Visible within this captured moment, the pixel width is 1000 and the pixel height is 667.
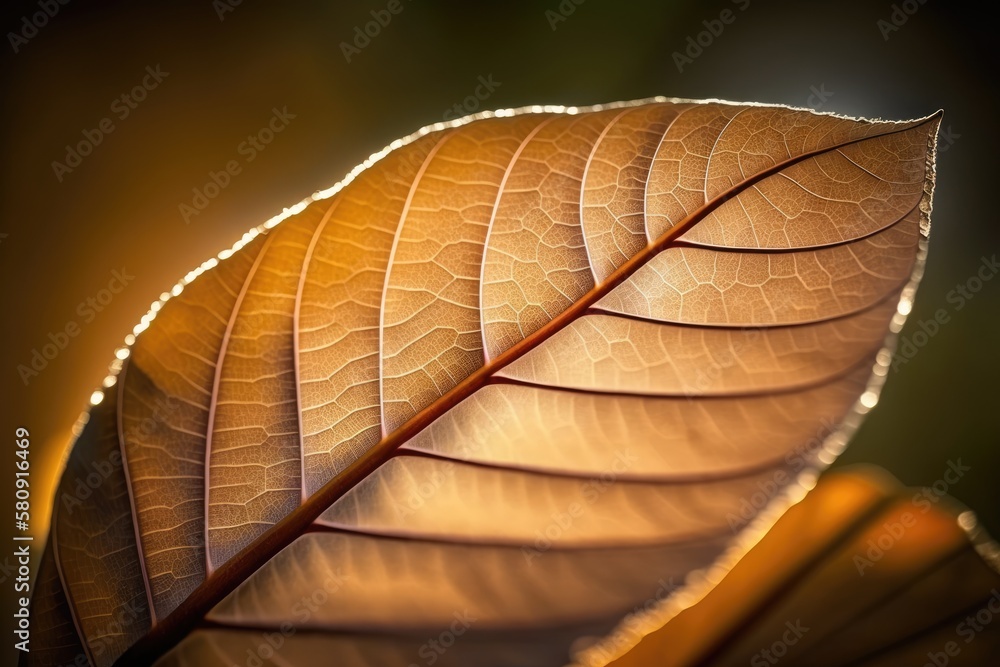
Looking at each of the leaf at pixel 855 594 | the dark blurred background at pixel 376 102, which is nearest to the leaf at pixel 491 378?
the leaf at pixel 855 594

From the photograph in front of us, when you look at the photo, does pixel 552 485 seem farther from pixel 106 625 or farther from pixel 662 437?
pixel 106 625

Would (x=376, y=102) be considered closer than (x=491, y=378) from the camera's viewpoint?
No

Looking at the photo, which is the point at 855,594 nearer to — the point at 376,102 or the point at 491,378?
the point at 491,378

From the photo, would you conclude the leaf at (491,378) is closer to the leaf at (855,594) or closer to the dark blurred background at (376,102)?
the leaf at (855,594)

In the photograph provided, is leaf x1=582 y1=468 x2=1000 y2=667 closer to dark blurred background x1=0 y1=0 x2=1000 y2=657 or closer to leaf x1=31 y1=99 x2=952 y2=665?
leaf x1=31 y1=99 x2=952 y2=665

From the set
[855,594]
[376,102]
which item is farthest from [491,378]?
[376,102]

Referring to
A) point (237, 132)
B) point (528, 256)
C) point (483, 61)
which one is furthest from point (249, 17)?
point (528, 256)
